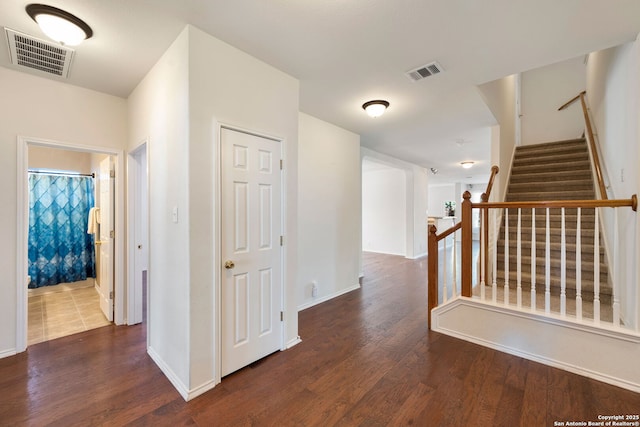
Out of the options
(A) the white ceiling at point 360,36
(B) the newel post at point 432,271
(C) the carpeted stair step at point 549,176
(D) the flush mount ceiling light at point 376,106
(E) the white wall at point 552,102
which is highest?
(E) the white wall at point 552,102

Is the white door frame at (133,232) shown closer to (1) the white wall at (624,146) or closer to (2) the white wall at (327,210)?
(2) the white wall at (327,210)

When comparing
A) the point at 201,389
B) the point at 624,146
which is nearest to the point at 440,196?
the point at 624,146

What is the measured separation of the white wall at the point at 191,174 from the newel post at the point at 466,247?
209cm

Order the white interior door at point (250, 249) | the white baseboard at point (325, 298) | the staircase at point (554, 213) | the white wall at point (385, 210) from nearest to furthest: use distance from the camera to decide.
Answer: the white interior door at point (250, 249) < the staircase at point (554, 213) < the white baseboard at point (325, 298) < the white wall at point (385, 210)

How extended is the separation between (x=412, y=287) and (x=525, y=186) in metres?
2.60

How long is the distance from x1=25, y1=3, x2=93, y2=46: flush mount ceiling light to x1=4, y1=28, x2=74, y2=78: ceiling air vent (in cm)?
37

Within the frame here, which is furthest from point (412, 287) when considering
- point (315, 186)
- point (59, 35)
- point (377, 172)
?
point (59, 35)

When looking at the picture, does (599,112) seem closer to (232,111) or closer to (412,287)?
(412,287)

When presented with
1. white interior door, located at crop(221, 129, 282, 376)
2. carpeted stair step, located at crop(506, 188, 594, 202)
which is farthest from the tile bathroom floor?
carpeted stair step, located at crop(506, 188, 594, 202)

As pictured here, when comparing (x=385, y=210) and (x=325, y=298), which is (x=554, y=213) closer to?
(x=325, y=298)

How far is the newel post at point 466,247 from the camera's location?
273 cm

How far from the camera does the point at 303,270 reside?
11.8ft

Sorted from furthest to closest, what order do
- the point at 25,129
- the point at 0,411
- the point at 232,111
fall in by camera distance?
the point at 25,129, the point at 232,111, the point at 0,411

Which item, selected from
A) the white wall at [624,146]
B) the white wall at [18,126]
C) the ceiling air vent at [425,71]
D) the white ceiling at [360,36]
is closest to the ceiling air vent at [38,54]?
the white ceiling at [360,36]
